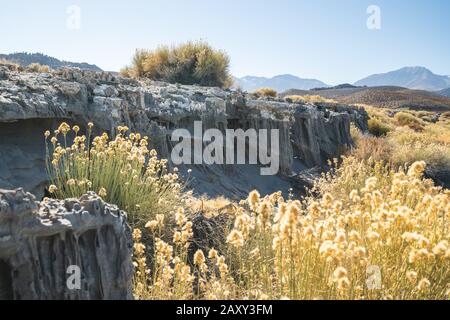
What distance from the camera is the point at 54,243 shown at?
9.04 feet

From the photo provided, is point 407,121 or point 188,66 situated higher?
point 188,66

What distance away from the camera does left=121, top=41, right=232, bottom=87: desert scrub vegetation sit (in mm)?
19406

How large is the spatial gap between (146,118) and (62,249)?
5443 millimetres

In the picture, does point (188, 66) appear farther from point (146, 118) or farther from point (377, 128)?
point (146, 118)

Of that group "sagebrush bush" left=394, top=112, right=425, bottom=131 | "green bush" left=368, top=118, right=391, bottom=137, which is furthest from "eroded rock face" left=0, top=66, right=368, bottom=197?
"sagebrush bush" left=394, top=112, right=425, bottom=131

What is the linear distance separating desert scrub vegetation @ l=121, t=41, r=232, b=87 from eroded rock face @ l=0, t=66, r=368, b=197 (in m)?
6.06

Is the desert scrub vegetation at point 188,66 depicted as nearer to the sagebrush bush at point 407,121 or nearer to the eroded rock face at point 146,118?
the eroded rock face at point 146,118

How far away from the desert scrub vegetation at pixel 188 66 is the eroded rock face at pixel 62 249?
53.4ft

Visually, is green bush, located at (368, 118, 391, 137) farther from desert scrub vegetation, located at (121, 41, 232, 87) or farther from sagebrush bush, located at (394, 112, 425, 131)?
sagebrush bush, located at (394, 112, 425, 131)

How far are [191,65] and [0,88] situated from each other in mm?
14190

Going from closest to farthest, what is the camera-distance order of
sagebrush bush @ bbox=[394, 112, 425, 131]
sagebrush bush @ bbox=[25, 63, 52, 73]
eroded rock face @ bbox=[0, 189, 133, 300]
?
1. eroded rock face @ bbox=[0, 189, 133, 300]
2. sagebrush bush @ bbox=[25, 63, 52, 73]
3. sagebrush bush @ bbox=[394, 112, 425, 131]

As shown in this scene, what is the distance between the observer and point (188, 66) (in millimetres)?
19812

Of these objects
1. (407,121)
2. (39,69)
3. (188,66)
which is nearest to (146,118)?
(39,69)
